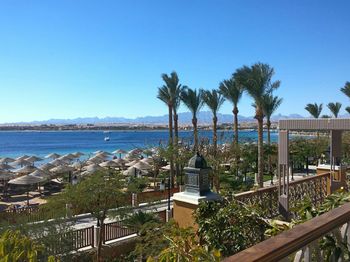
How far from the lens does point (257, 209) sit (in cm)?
534

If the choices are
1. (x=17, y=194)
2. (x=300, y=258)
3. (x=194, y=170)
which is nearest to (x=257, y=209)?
(x=194, y=170)

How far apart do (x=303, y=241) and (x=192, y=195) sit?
4115 mm

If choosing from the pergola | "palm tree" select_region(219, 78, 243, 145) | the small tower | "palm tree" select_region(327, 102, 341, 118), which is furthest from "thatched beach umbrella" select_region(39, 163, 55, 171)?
"palm tree" select_region(327, 102, 341, 118)

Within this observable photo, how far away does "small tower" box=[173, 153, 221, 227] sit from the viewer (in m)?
5.87

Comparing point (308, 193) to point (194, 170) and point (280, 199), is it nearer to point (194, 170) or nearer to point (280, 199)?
point (280, 199)

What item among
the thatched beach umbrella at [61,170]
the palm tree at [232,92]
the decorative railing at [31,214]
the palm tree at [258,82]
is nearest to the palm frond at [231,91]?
the palm tree at [232,92]

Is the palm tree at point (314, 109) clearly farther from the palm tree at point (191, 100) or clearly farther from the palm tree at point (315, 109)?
the palm tree at point (191, 100)

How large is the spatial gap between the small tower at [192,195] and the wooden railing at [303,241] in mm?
3278

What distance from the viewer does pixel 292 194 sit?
30.1 feet

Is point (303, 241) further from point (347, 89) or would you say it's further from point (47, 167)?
point (347, 89)

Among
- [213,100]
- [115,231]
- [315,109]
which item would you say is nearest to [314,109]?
[315,109]

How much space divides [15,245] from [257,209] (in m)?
3.53

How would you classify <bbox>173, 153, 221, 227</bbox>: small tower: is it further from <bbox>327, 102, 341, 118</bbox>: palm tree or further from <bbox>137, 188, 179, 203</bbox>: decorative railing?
<bbox>327, 102, 341, 118</bbox>: palm tree

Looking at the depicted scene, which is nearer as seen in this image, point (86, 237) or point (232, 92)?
point (86, 237)
